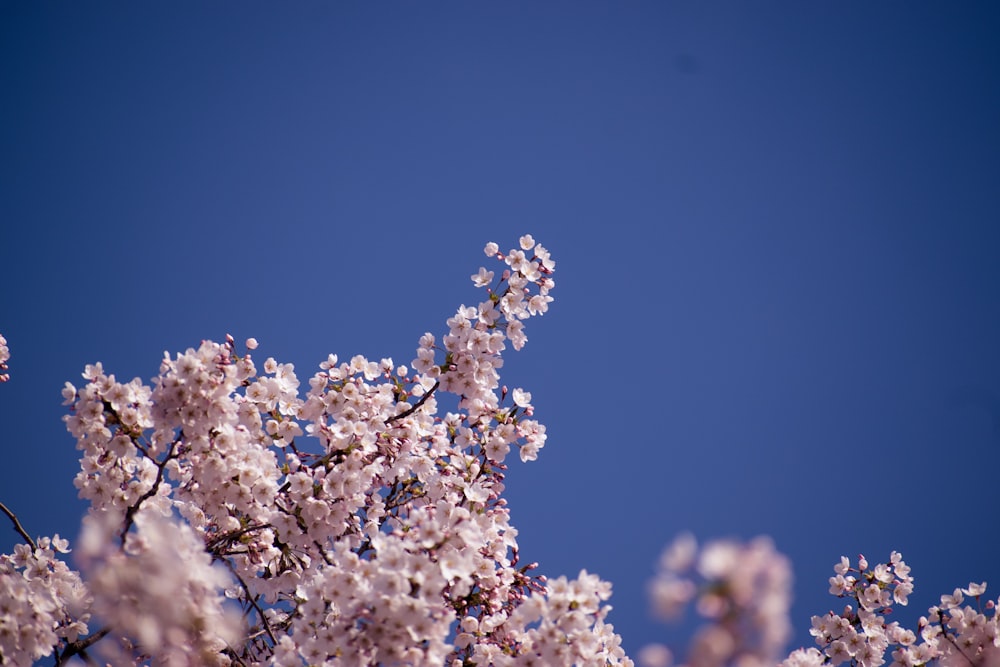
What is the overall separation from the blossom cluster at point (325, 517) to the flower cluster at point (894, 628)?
3.75 metres

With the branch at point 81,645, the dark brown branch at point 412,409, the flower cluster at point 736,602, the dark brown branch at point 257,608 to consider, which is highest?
the dark brown branch at point 412,409

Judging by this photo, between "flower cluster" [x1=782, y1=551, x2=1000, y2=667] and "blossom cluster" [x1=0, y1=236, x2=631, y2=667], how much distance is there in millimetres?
3752

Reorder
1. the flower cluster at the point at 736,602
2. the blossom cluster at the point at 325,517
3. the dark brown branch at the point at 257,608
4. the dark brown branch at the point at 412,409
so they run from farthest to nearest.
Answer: the dark brown branch at the point at 412,409
the dark brown branch at the point at 257,608
the blossom cluster at the point at 325,517
the flower cluster at the point at 736,602

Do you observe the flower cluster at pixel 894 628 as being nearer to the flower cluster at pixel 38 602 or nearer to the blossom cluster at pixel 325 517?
the blossom cluster at pixel 325 517

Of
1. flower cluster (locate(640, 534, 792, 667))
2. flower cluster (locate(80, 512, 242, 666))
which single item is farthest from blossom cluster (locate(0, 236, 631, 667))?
flower cluster (locate(640, 534, 792, 667))

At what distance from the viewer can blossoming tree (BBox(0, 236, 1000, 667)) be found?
5.11 metres

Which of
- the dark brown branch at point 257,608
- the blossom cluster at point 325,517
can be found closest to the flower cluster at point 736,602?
the blossom cluster at point 325,517

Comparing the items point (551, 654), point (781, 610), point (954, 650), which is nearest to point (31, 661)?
point (551, 654)

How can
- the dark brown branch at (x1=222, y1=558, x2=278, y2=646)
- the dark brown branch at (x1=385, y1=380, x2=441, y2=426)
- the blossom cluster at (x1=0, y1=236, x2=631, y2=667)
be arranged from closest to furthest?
the blossom cluster at (x1=0, y1=236, x2=631, y2=667) → the dark brown branch at (x1=222, y1=558, x2=278, y2=646) → the dark brown branch at (x1=385, y1=380, x2=441, y2=426)

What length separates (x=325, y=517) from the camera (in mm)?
7074

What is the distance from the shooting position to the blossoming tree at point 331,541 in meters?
5.11

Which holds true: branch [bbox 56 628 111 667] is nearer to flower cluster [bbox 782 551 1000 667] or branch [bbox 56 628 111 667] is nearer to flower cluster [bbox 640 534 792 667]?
flower cluster [bbox 640 534 792 667]

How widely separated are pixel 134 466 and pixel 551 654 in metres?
4.52

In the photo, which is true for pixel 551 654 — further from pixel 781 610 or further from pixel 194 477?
pixel 194 477
